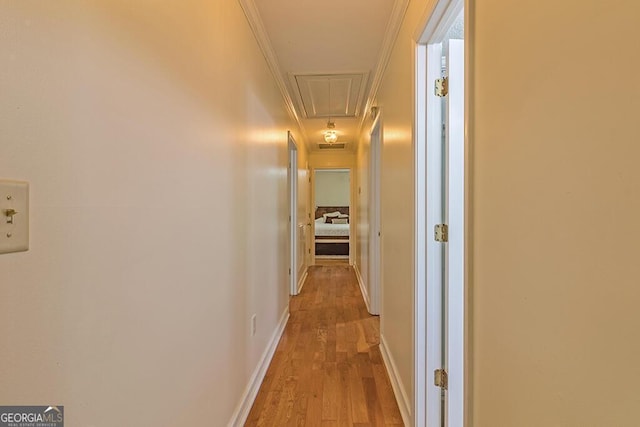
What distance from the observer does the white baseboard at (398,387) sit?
175cm

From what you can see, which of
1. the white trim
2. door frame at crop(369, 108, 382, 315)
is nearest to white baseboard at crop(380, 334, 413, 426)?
the white trim

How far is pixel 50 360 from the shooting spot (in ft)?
2.00

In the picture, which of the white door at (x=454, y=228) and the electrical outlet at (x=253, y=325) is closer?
the white door at (x=454, y=228)

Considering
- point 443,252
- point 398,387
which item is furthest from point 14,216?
point 398,387

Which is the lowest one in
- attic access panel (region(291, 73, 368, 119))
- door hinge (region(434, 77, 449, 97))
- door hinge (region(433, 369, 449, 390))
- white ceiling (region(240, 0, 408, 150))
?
door hinge (region(433, 369, 449, 390))

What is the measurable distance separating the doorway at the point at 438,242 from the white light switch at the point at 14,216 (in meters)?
1.44

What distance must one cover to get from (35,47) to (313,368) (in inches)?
93.6

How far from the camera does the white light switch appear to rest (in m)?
0.51

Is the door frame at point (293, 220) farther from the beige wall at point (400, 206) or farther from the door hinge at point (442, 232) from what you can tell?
the door hinge at point (442, 232)

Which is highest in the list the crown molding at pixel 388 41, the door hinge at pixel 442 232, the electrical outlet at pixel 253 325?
the crown molding at pixel 388 41

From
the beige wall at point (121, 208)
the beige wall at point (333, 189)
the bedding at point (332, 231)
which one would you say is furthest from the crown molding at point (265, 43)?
the beige wall at point (333, 189)
